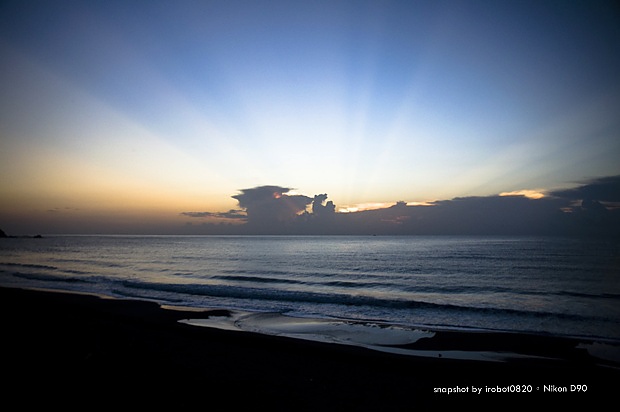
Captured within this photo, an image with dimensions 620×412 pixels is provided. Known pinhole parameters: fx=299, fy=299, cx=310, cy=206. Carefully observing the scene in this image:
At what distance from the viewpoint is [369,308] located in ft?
74.7

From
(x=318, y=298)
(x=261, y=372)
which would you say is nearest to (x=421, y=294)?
(x=318, y=298)

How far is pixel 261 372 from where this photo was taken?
989 cm

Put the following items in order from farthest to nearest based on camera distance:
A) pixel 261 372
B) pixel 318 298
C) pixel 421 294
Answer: pixel 421 294 → pixel 318 298 → pixel 261 372

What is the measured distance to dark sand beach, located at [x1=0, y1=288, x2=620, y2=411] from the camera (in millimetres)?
7434

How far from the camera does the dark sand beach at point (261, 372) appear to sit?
7434 mm

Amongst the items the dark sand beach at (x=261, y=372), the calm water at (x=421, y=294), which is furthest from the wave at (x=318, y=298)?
the dark sand beach at (x=261, y=372)

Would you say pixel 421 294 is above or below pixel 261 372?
below

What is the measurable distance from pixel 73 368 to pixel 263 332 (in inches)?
354

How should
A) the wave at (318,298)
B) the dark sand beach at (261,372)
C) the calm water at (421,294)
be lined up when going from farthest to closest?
the wave at (318,298), the calm water at (421,294), the dark sand beach at (261,372)

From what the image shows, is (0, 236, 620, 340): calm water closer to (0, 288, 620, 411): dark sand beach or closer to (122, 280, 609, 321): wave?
(122, 280, 609, 321): wave

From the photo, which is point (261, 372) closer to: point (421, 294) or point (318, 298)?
point (318, 298)

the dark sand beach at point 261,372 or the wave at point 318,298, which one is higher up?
the dark sand beach at point 261,372

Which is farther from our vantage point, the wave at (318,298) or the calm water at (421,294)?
the wave at (318,298)

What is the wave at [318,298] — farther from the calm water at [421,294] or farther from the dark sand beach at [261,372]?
the dark sand beach at [261,372]
